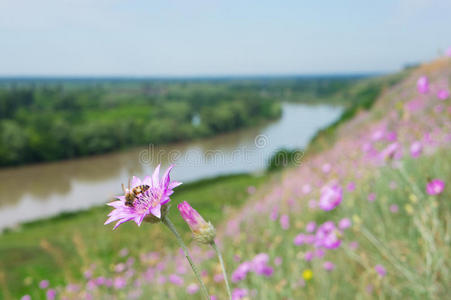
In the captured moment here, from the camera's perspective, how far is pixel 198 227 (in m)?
0.73

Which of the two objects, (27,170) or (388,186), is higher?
(388,186)

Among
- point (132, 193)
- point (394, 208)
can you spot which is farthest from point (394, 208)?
point (132, 193)

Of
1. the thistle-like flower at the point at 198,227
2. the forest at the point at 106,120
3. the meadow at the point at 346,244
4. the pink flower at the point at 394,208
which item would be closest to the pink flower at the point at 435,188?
the meadow at the point at 346,244

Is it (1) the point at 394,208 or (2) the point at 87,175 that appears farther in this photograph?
(2) the point at 87,175

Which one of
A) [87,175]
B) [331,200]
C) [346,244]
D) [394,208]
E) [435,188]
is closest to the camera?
[435,188]

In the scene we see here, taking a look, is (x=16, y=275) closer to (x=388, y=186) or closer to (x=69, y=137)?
(x=388, y=186)

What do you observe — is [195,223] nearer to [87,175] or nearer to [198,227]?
A: [198,227]

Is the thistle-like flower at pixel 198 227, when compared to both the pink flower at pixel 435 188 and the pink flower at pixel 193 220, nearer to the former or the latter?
the pink flower at pixel 193 220

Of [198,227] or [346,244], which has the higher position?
[198,227]

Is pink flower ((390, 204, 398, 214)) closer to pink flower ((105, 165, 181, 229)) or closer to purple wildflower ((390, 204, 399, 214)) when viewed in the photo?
purple wildflower ((390, 204, 399, 214))

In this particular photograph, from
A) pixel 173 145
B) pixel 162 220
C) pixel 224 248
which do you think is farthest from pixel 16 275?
pixel 173 145

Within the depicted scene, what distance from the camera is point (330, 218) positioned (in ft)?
14.3

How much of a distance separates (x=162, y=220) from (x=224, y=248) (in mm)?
4308

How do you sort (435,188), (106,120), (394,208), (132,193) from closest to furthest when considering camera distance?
(132,193) < (435,188) < (394,208) < (106,120)
